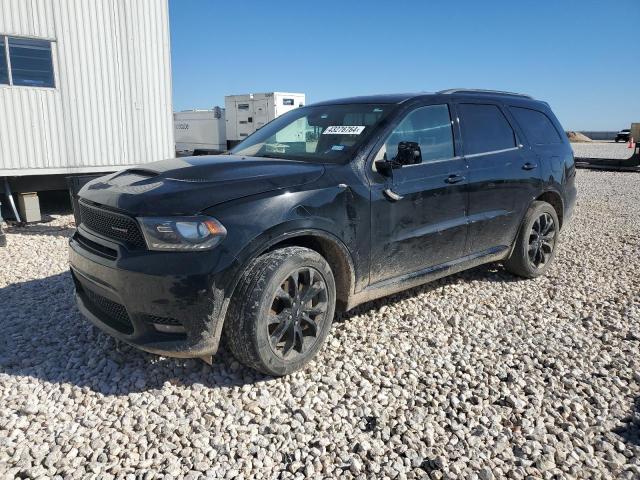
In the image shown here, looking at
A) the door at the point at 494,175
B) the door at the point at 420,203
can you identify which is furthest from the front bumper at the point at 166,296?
the door at the point at 494,175

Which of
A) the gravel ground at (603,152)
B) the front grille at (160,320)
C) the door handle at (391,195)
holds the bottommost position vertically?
the gravel ground at (603,152)

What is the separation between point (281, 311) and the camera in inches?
128

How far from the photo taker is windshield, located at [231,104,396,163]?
380 cm

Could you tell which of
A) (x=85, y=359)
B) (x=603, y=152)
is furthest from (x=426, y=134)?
(x=603, y=152)

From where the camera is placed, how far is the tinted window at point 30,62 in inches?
330

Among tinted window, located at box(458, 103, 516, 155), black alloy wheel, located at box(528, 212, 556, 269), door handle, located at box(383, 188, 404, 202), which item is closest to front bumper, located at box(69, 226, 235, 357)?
door handle, located at box(383, 188, 404, 202)

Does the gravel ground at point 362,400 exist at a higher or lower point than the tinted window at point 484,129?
lower

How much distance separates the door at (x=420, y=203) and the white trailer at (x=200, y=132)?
17.1m

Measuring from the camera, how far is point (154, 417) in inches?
115

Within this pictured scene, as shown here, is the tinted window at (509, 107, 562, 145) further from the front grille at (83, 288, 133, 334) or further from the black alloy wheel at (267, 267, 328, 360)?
the front grille at (83, 288, 133, 334)

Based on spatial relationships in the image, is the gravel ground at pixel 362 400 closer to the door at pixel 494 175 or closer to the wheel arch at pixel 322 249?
the wheel arch at pixel 322 249

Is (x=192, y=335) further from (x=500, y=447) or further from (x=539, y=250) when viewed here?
(x=539, y=250)

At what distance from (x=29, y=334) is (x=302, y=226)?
249 centimetres

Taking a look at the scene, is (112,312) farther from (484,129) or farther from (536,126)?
(536,126)
